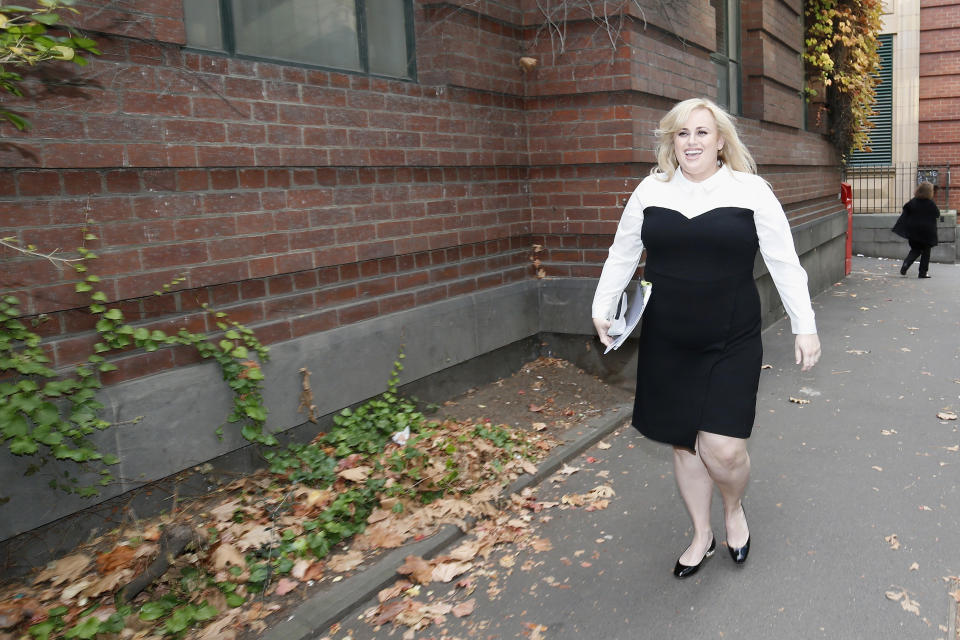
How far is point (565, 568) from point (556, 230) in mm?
3812

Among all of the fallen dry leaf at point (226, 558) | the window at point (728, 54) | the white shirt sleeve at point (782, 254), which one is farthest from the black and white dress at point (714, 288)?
the window at point (728, 54)

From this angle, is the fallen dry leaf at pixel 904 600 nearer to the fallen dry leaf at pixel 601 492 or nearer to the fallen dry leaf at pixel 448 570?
the fallen dry leaf at pixel 601 492

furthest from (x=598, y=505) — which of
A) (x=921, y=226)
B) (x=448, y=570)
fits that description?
(x=921, y=226)

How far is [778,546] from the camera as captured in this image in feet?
13.8

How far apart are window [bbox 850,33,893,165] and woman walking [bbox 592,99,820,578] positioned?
761 inches

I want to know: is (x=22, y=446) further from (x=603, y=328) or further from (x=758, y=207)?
(x=758, y=207)

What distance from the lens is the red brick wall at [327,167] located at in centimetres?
387

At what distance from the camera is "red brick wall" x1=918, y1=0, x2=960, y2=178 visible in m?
20.2

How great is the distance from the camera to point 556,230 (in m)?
7.30

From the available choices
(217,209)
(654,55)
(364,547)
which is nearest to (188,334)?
(217,209)

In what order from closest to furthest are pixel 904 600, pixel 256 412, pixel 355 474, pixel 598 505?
pixel 904 600 < pixel 256 412 < pixel 355 474 < pixel 598 505

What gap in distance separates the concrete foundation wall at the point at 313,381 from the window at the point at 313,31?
1.78 meters

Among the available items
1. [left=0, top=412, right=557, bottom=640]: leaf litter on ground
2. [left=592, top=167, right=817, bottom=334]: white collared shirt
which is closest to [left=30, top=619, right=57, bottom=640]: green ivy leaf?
[left=0, top=412, right=557, bottom=640]: leaf litter on ground

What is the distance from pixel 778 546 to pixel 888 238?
1740cm
